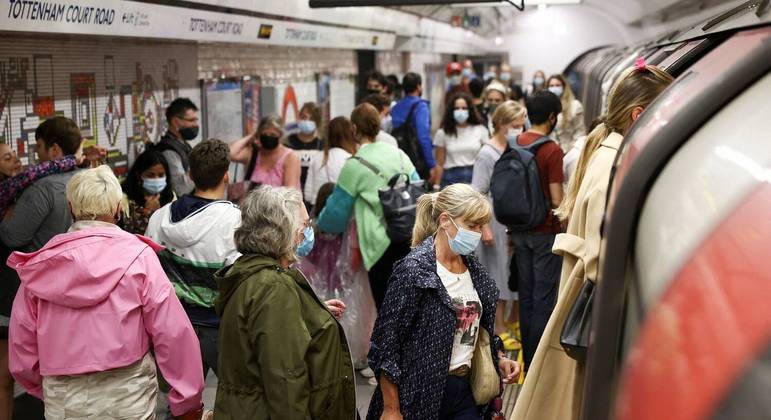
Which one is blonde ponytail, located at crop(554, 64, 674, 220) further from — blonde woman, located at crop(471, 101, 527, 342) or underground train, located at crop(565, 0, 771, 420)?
blonde woman, located at crop(471, 101, 527, 342)

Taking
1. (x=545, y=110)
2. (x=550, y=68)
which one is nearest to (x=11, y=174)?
(x=545, y=110)

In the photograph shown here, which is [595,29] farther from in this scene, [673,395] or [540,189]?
[673,395]

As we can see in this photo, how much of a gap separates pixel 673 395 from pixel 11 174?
4844 millimetres

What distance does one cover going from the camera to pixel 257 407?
10.8 feet

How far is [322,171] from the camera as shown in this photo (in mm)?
7082

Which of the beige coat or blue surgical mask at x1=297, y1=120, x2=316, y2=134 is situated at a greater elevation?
blue surgical mask at x1=297, y1=120, x2=316, y2=134

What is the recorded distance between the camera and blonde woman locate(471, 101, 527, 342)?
268 inches

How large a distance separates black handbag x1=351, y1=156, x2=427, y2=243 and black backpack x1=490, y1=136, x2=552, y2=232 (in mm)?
494

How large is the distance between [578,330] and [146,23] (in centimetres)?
547

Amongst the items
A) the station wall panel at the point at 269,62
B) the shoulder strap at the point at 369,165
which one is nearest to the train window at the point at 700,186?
the shoulder strap at the point at 369,165

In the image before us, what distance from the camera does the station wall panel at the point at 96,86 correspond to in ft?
21.3

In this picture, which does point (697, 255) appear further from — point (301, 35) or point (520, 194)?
point (301, 35)

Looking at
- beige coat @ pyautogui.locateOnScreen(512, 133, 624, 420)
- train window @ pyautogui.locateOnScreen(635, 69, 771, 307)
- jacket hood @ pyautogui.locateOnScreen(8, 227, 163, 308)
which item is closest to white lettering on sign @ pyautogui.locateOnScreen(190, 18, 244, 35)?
jacket hood @ pyautogui.locateOnScreen(8, 227, 163, 308)

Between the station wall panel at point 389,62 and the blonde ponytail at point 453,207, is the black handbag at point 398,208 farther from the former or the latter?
the station wall panel at point 389,62
